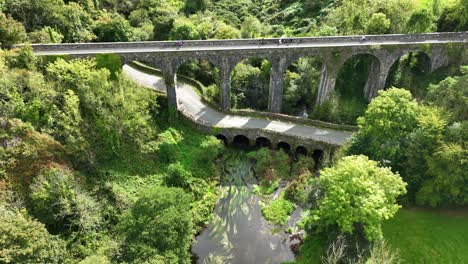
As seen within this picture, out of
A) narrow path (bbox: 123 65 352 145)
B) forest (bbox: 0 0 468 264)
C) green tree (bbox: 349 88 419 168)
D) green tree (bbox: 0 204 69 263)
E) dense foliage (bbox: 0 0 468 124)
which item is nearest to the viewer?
green tree (bbox: 0 204 69 263)

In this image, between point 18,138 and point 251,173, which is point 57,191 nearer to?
point 18,138

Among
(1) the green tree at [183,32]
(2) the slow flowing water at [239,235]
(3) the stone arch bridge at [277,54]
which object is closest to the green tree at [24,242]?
(2) the slow flowing water at [239,235]

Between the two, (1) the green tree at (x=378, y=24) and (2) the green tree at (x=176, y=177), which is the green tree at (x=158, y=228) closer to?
(2) the green tree at (x=176, y=177)

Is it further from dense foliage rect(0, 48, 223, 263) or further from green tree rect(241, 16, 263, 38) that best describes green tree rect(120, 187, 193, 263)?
green tree rect(241, 16, 263, 38)

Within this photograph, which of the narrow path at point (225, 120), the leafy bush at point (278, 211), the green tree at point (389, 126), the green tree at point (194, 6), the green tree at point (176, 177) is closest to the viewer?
the green tree at point (389, 126)

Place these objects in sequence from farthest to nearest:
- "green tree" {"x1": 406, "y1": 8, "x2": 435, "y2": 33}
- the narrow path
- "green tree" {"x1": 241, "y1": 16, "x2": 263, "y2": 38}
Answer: "green tree" {"x1": 241, "y1": 16, "x2": 263, "y2": 38}, "green tree" {"x1": 406, "y1": 8, "x2": 435, "y2": 33}, the narrow path

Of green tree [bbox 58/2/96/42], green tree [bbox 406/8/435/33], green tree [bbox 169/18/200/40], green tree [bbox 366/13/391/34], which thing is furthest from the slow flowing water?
green tree [bbox 406/8/435/33]
